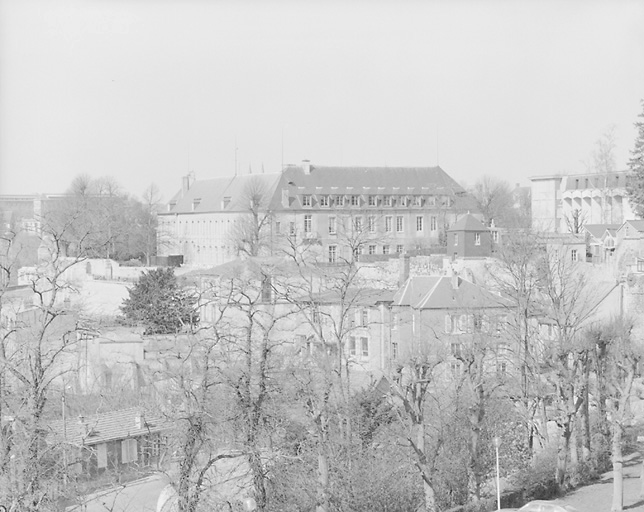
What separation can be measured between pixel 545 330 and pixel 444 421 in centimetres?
1462

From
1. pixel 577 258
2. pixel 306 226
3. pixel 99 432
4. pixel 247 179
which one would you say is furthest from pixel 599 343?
pixel 247 179

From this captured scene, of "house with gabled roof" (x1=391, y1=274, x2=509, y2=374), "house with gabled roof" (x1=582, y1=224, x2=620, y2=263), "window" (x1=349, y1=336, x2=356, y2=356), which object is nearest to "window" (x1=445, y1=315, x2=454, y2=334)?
"house with gabled roof" (x1=391, y1=274, x2=509, y2=374)

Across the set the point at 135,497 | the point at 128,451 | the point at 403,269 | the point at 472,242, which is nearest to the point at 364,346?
the point at 403,269

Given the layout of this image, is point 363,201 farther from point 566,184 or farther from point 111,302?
point 111,302

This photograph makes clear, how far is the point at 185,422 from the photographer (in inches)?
681

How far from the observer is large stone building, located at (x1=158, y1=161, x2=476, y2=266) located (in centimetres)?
6650

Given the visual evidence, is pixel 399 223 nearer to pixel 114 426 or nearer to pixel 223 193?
pixel 223 193

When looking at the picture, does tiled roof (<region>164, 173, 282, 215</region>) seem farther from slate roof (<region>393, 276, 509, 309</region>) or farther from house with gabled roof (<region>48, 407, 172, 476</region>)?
house with gabled roof (<region>48, 407, 172, 476</region>)

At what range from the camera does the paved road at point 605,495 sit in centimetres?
2028

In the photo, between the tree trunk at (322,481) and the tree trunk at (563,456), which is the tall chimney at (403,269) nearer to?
the tree trunk at (563,456)

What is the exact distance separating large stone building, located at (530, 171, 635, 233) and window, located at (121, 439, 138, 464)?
35.0 metres

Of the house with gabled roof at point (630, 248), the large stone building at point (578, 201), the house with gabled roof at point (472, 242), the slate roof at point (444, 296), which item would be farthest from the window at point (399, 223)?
the slate roof at point (444, 296)

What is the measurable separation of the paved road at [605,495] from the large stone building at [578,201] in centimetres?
3457

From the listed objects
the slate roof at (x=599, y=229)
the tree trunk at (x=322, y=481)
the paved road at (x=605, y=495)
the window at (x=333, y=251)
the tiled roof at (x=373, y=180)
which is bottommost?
the paved road at (x=605, y=495)
